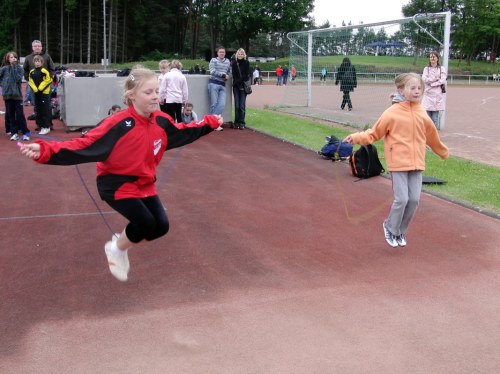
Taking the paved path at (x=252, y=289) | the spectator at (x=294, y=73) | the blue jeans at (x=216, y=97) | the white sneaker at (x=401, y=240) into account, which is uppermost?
the spectator at (x=294, y=73)

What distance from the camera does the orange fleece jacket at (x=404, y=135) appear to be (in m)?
5.88

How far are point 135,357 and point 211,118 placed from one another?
219 centimetres

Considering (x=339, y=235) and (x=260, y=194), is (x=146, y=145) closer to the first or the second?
(x=339, y=235)

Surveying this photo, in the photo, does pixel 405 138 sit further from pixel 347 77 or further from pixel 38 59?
pixel 347 77

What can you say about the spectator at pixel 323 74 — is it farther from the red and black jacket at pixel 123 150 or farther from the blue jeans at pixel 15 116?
the red and black jacket at pixel 123 150

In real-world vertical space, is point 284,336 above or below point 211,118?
below

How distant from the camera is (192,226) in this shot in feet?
22.4

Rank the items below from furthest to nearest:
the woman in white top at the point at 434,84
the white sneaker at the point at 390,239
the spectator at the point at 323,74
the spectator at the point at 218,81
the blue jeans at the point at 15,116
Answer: the spectator at the point at 323,74 < the spectator at the point at 218,81 < the woman in white top at the point at 434,84 < the blue jeans at the point at 15,116 < the white sneaker at the point at 390,239

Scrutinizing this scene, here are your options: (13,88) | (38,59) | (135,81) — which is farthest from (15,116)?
(135,81)

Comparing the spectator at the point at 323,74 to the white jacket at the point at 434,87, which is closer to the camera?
the white jacket at the point at 434,87

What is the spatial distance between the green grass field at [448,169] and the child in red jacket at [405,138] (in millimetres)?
2062

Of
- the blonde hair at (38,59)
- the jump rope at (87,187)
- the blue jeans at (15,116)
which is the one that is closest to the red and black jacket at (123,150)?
the jump rope at (87,187)

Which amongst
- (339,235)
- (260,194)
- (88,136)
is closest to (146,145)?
(88,136)

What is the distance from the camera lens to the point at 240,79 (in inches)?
609
